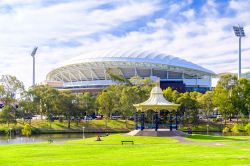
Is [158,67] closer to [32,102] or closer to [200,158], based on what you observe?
[32,102]

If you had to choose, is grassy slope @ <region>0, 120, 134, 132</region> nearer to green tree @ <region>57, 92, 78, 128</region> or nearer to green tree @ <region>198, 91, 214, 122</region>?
green tree @ <region>57, 92, 78, 128</region>

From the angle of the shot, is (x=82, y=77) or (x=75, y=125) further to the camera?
(x=82, y=77)

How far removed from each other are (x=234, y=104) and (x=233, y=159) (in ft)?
228

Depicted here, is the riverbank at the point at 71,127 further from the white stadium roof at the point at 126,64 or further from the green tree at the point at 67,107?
the white stadium roof at the point at 126,64

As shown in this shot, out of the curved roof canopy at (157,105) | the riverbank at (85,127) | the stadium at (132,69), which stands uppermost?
the stadium at (132,69)

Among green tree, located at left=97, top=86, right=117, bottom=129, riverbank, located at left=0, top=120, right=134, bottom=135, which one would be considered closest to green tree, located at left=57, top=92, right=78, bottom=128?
riverbank, located at left=0, top=120, right=134, bottom=135

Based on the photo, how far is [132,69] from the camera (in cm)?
15238

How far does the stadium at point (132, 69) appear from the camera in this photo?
14875cm

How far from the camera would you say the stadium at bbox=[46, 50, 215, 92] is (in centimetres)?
14875

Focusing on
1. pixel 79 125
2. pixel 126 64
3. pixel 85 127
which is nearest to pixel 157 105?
pixel 85 127

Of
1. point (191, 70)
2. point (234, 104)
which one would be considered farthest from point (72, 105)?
point (191, 70)

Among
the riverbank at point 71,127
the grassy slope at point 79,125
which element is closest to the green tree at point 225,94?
the riverbank at point 71,127

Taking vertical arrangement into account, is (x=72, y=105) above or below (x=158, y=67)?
below

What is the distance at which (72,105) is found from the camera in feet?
339
